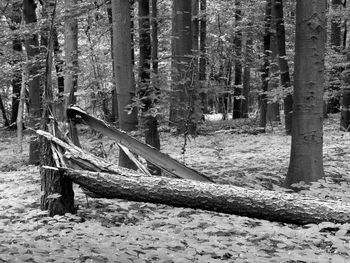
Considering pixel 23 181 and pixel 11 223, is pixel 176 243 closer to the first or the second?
pixel 11 223

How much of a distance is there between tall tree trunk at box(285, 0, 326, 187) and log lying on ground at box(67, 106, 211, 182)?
99.8 inches

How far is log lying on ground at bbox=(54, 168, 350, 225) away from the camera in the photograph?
4000mm

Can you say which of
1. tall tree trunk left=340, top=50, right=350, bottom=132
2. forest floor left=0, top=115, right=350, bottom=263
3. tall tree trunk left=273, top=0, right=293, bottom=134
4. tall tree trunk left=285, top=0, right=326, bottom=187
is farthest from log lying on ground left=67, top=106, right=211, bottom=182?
tall tree trunk left=340, top=50, right=350, bottom=132

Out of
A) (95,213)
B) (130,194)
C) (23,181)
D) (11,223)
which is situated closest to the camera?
(130,194)

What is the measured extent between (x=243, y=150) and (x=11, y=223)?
8394mm

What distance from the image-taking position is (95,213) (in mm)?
6062

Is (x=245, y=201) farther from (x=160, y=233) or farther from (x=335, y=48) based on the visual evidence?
(x=335, y=48)

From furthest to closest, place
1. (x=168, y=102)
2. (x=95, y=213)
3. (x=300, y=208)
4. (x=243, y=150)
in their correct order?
(x=243, y=150) < (x=168, y=102) < (x=95, y=213) < (x=300, y=208)

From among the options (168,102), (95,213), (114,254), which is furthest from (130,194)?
(168,102)

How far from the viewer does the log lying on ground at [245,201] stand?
157 inches

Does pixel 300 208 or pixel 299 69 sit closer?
pixel 300 208

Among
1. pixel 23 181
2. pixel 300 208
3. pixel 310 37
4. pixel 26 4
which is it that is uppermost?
pixel 26 4

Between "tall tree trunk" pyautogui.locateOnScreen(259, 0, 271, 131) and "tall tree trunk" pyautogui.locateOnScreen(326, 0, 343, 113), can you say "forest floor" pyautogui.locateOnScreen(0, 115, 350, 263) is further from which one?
"tall tree trunk" pyautogui.locateOnScreen(259, 0, 271, 131)

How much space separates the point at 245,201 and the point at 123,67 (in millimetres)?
4673
